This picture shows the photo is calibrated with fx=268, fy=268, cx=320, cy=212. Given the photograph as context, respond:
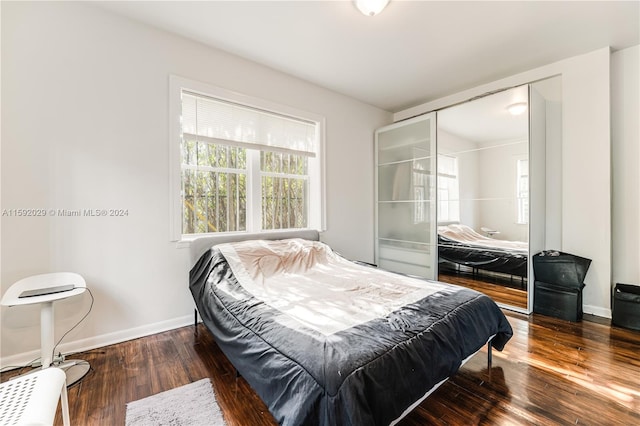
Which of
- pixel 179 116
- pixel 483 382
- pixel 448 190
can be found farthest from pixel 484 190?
pixel 179 116

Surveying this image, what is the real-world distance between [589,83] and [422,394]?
3781mm

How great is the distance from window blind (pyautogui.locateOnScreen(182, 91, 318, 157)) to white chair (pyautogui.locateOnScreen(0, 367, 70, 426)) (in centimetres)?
227

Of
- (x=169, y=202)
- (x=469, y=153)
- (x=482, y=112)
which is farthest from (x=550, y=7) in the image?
(x=169, y=202)

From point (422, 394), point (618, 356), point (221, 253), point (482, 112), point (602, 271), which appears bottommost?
point (618, 356)

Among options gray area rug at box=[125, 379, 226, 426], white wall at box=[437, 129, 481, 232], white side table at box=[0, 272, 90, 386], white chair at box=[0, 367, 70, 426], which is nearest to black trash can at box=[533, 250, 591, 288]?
white wall at box=[437, 129, 481, 232]

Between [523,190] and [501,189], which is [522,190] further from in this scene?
[501,189]

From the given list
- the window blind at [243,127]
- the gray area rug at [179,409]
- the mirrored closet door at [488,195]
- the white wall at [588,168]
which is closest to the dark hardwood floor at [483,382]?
the gray area rug at [179,409]

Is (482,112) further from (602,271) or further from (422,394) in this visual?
(422,394)

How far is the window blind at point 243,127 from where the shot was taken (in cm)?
282

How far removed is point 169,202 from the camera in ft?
8.66

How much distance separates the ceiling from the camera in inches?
90.4

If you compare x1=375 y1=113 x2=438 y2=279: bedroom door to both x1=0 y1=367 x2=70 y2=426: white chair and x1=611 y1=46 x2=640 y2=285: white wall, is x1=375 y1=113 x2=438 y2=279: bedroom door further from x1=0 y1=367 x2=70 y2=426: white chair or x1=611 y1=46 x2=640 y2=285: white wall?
x1=0 y1=367 x2=70 y2=426: white chair

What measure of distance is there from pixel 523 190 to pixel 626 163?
103 centimetres

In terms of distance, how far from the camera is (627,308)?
2.62m
